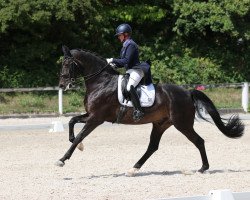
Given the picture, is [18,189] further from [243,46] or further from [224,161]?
[243,46]

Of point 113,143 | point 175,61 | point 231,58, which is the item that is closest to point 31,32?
point 175,61

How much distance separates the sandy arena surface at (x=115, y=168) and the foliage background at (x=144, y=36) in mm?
8015

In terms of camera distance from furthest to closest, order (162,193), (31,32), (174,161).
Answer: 1. (31,32)
2. (174,161)
3. (162,193)

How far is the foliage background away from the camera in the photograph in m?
25.3

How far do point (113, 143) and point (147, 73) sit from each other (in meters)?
4.58

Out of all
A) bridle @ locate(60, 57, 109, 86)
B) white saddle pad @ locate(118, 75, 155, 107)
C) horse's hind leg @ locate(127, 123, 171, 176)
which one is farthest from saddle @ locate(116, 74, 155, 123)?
horse's hind leg @ locate(127, 123, 171, 176)

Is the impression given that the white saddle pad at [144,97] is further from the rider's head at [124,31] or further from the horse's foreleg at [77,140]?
the rider's head at [124,31]

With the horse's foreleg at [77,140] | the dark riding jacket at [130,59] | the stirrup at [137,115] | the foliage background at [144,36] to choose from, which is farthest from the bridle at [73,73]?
the foliage background at [144,36]

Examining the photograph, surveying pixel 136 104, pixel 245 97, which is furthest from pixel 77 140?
pixel 245 97

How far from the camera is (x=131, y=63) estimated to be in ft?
36.5

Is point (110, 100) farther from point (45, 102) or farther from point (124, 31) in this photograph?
point (45, 102)

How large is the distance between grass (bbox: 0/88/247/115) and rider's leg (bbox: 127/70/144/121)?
1284 centimetres

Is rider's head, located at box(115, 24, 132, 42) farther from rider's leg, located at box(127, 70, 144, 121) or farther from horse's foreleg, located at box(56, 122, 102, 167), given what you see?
horse's foreleg, located at box(56, 122, 102, 167)

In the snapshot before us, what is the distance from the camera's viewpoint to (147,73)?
1127 cm
